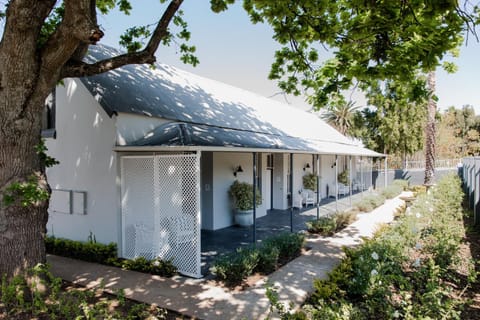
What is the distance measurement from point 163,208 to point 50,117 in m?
4.41

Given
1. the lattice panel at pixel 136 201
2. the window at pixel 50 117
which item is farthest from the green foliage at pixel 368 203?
the window at pixel 50 117

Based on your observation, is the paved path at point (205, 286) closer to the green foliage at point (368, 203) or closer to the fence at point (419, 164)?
the green foliage at point (368, 203)

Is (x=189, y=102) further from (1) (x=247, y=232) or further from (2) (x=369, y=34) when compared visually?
(2) (x=369, y=34)

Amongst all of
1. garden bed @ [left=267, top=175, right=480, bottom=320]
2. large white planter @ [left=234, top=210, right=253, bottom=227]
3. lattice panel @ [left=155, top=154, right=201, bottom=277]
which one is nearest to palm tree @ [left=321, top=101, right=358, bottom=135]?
large white planter @ [left=234, top=210, right=253, bottom=227]

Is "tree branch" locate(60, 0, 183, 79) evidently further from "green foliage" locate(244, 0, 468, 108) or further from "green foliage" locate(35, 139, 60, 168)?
"green foliage" locate(244, 0, 468, 108)

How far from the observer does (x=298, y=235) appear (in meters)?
7.95

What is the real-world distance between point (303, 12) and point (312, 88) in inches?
72.7

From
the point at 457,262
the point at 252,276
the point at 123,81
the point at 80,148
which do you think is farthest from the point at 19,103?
the point at 457,262

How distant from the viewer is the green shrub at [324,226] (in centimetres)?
955

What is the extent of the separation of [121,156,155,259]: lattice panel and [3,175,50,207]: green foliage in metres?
2.51

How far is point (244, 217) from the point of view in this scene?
35.2 feet

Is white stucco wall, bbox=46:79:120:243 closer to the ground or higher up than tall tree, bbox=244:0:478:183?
closer to the ground

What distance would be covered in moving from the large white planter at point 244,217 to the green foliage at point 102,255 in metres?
4.32

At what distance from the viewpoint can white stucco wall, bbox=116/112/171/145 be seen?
7368 mm
